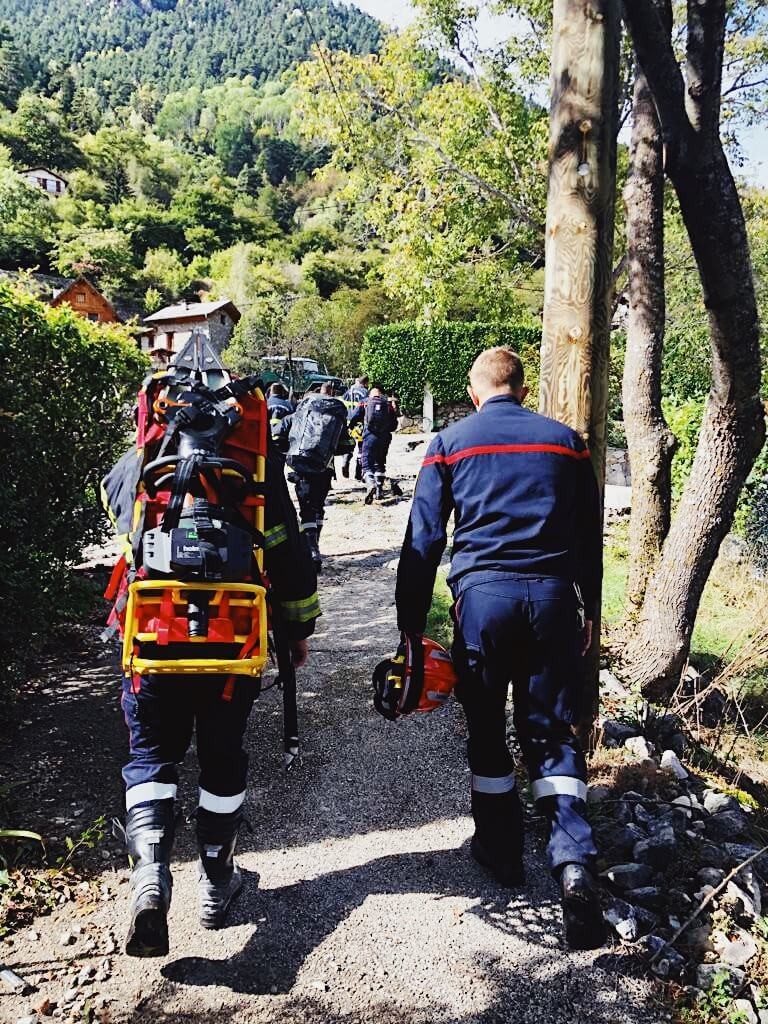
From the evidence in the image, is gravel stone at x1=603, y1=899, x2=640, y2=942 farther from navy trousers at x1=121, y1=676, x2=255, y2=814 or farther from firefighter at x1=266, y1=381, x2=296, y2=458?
firefighter at x1=266, y1=381, x2=296, y2=458

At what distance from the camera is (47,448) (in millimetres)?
4184

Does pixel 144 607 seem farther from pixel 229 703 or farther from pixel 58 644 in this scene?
pixel 58 644

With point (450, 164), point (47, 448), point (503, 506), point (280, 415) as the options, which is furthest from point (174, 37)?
point (503, 506)

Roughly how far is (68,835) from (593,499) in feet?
8.30

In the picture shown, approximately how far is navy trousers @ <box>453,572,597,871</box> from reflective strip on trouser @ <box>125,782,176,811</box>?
112cm

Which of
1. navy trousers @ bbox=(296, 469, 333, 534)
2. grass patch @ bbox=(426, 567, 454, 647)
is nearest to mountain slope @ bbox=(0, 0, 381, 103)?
navy trousers @ bbox=(296, 469, 333, 534)

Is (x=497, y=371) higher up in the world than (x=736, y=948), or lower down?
higher up

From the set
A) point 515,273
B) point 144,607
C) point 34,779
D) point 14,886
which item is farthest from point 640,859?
point 515,273

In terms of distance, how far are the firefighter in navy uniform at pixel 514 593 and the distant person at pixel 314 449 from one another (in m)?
4.54

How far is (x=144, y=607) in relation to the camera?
2277 millimetres

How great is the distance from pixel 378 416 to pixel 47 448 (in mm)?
7138

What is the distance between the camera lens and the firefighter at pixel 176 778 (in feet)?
7.54

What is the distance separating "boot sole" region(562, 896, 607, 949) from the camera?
2.31 metres

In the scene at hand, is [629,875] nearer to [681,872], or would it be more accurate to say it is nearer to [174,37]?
[681,872]
